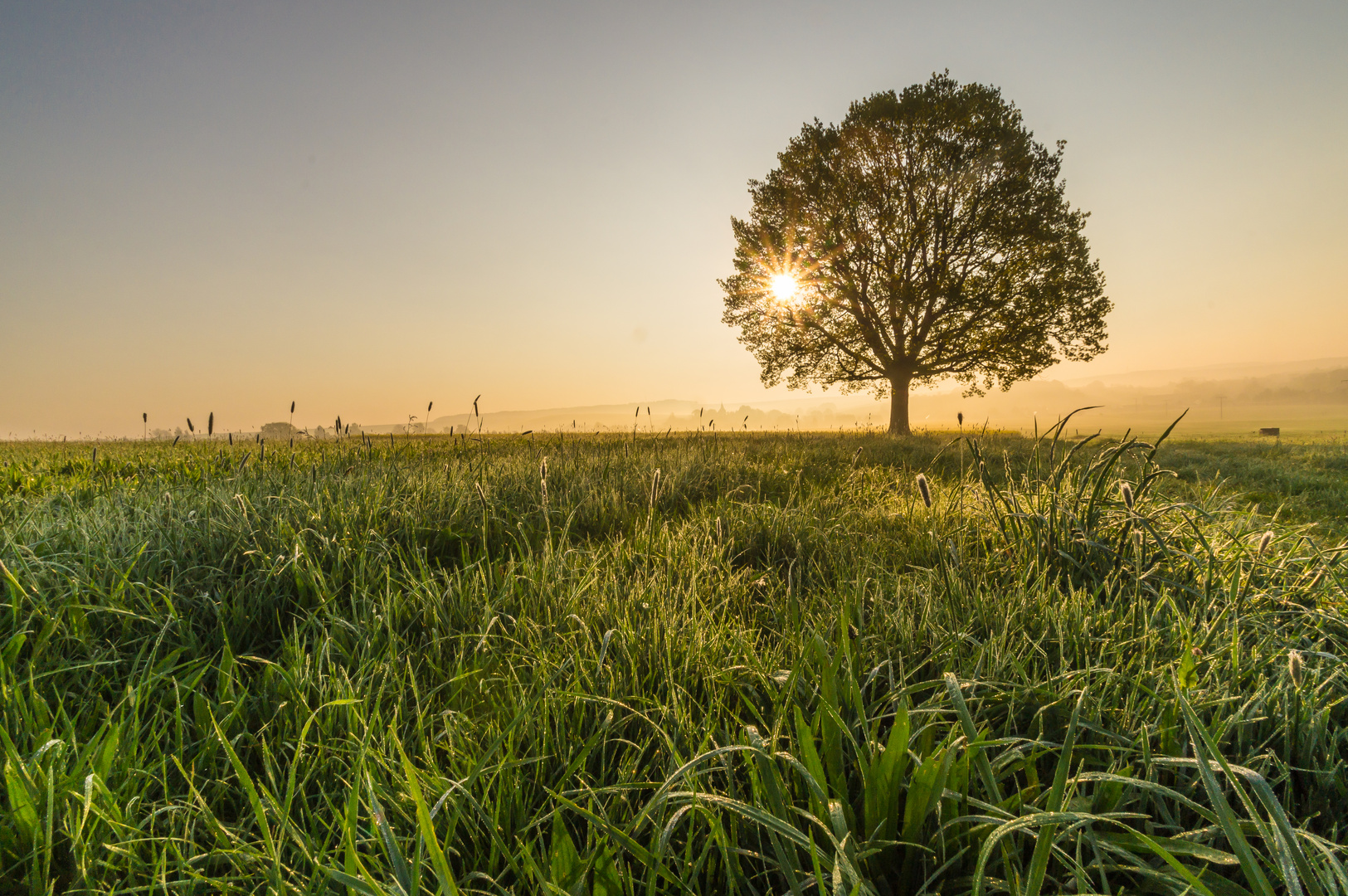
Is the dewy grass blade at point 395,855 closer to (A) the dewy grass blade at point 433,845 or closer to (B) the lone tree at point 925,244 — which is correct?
(A) the dewy grass blade at point 433,845

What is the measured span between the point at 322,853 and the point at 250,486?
384cm

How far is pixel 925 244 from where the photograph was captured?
19500 millimetres

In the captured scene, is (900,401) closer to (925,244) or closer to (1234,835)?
(925,244)

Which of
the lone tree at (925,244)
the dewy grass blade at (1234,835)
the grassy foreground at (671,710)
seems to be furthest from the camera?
the lone tree at (925,244)

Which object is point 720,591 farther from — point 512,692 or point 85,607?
point 85,607

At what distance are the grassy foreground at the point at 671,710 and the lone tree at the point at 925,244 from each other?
1674 centimetres

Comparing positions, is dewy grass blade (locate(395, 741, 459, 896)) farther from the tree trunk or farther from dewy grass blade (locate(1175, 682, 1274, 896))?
the tree trunk

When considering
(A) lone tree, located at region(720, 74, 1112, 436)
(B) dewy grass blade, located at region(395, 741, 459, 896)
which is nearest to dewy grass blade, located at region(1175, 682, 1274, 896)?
(B) dewy grass blade, located at region(395, 741, 459, 896)

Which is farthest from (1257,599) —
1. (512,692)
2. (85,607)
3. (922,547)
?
(85,607)

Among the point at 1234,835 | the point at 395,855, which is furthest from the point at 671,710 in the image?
the point at 1234,835

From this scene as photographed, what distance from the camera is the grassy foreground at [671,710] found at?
3.64ft

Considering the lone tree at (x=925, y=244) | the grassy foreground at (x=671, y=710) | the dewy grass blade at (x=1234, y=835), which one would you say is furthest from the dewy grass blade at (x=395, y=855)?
the lone tree at (x=925, y=244)

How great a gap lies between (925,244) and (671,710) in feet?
70.9

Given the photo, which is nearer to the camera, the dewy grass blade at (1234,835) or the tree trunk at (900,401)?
the dewy grass blade at (1234,835)
